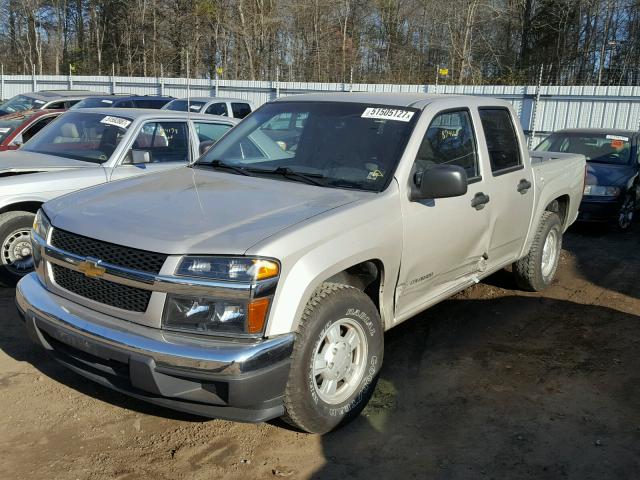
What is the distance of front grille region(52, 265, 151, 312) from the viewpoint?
10.0 ft

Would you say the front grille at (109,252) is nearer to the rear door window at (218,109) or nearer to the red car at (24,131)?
the red car at (24,131)

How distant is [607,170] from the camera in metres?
9.51

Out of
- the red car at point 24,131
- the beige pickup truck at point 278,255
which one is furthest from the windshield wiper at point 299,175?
the red car at point 24,131

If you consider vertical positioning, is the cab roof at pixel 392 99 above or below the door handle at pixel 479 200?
above

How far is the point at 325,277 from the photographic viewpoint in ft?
10.5

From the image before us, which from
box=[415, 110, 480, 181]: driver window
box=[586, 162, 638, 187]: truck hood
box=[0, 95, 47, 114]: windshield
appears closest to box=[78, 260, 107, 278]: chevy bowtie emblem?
box=[415, 110, 480, 181]: driver window

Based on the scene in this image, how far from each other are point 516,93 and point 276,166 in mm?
15660

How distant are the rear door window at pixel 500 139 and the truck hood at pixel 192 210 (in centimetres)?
162

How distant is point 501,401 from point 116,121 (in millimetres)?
4834

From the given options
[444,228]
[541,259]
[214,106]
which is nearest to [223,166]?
[444,228]

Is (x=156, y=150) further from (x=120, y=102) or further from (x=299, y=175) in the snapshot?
(x=120, y=102)

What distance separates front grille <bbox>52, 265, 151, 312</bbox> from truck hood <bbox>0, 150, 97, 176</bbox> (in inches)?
109

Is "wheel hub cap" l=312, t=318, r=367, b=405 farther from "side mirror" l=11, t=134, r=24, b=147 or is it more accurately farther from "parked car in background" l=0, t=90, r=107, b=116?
"parked car in background" l=0, t=90, r=107, b=116

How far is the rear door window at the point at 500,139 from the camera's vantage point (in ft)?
16.0
